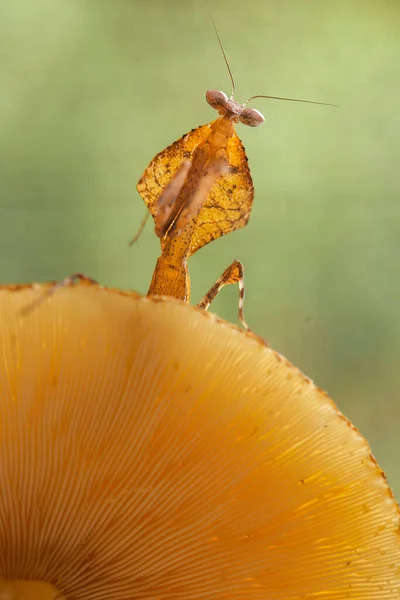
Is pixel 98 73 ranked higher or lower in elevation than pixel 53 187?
higher

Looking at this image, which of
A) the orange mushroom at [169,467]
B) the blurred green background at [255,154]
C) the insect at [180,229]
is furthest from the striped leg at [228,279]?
the blurred green background at [255,154]

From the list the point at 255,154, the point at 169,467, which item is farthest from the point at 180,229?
the point at 255,154

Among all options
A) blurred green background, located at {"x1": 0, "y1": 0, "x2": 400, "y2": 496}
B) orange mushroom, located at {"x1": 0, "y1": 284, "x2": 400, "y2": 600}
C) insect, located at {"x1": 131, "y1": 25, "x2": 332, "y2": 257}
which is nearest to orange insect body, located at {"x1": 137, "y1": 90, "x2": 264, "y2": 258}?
insect, located at {"x1": 131, "y1": 25, "x2": 332, "y2": 257}

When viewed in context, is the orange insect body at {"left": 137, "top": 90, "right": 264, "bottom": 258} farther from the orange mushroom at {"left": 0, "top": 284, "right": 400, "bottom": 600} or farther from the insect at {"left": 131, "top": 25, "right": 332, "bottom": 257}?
the orange mushroom at {"left": 0, "top": 284, "right": 400, "bottom": 600}

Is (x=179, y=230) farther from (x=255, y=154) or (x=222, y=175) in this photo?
(x=255, y=154)

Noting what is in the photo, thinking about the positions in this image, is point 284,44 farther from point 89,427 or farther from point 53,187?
point 89,427

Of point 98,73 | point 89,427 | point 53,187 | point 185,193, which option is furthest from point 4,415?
point 98,73
